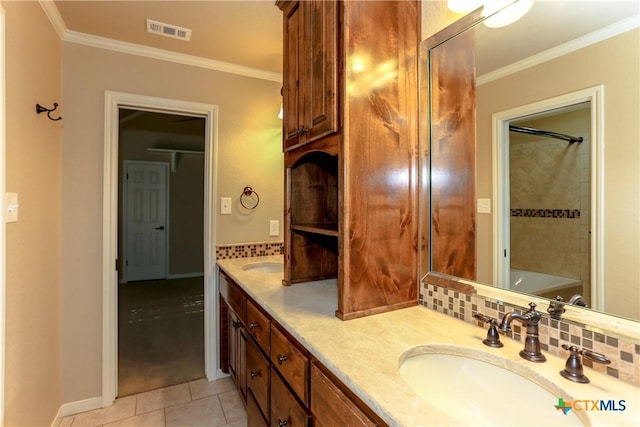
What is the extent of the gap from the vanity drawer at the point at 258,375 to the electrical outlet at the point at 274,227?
3.76 ft

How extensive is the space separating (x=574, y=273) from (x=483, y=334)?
33 centimetres

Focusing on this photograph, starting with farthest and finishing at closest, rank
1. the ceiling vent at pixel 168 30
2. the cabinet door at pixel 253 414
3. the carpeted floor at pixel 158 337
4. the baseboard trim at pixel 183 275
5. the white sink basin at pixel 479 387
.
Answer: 1. the baseboard trim at pixel 183 275
2. the carpeted floor at pixel 158 337
3. the ceiling vent at pixel 168 30
4. the cabinet door at pixel 253 414
5. the white sink basin at pixel 479 387

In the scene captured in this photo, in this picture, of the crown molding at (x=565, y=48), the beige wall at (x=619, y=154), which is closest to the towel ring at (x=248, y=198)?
the crown molding at (x=565, y=48)

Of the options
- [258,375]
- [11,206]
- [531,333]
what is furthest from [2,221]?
[531,333]

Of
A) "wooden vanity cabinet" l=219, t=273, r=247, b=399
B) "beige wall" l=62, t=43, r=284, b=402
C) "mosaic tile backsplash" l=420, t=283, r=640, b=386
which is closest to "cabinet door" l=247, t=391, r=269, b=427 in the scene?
"wooden vanity cabinet" l=219, t=273, r=247, b=399

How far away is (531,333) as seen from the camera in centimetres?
90

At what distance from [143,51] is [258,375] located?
2.25 meters

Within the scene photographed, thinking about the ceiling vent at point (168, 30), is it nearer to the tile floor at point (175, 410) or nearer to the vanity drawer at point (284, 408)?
the vanity drawer at point (284, 408)

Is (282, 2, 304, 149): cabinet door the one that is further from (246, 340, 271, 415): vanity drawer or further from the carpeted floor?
the carpeted floor

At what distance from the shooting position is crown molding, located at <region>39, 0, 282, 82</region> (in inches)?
72.3

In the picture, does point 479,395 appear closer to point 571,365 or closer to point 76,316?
point 571,365

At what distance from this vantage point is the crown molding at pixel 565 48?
2.75 feet

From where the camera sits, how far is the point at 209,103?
244 cm

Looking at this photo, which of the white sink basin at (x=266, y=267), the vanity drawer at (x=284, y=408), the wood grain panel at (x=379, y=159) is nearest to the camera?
the vanity drawer at (x=284, y=408)
